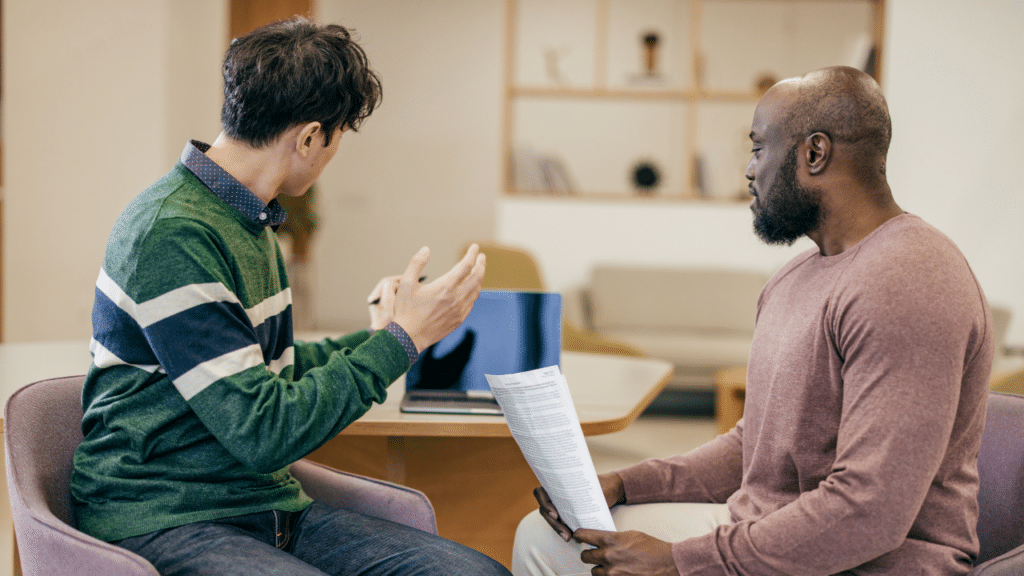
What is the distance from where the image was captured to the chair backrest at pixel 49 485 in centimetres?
94

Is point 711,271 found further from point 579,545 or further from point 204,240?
point 204,240

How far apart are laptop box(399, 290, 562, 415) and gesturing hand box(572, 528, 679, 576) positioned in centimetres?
52

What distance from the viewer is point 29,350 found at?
2033mm

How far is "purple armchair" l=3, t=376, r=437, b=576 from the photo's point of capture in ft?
3.11

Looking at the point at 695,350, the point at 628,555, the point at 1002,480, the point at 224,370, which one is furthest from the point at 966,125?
the point at 224,370

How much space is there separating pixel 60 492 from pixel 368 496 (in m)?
0.46

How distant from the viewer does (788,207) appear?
1.11 metres

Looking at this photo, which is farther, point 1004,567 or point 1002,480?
point 1002,480

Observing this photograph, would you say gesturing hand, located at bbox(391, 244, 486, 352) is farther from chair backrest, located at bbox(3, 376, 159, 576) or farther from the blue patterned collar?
chair backrest, located at bbox(3, 376, 159, 576)

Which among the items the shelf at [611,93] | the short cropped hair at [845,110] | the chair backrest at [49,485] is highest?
the shelf at [611,93]

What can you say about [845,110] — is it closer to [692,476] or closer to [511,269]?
[692,476]

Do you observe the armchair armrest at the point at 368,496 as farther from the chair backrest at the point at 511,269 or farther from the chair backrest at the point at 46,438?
the chair backrest at the point at 511,269

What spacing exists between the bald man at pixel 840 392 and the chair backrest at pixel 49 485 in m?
0.63

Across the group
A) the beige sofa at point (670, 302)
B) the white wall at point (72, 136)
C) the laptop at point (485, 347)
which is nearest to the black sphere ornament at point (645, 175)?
the beige sofa at point (670, 302)
